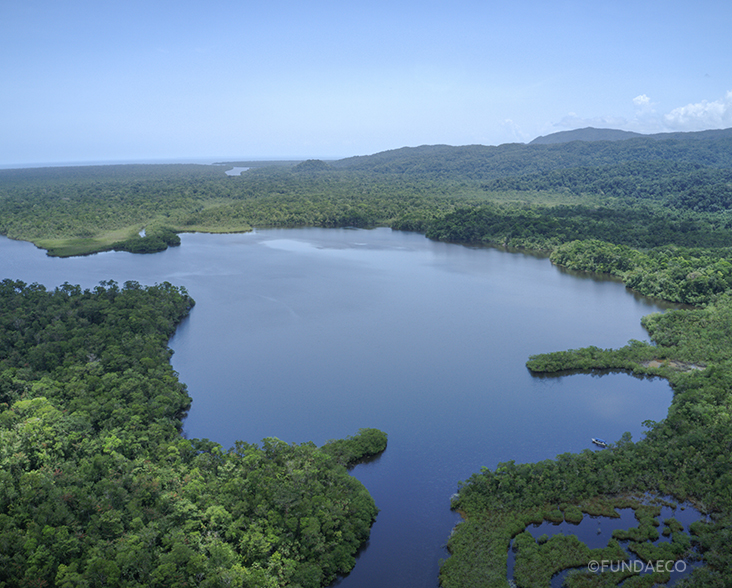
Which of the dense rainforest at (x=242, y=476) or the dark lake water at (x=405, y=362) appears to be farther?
the dark lake water at (x=405, y=362)

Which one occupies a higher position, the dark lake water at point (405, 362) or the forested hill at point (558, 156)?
the forested hill at point (558, 156)

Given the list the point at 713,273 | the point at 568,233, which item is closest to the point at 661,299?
the point at 713,273

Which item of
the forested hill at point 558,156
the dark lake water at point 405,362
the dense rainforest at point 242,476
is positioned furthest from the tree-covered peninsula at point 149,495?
the forested hill at point 558,156

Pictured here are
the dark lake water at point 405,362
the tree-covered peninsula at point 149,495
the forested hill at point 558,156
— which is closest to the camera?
the tree-covered peninsula at point 149,495

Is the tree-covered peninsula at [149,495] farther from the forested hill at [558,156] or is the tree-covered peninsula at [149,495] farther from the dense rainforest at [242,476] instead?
the forested hill at [558,156]

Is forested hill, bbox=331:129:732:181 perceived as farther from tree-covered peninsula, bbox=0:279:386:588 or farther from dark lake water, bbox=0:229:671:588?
tree-covered peninsula, bbox=0:279:386:588

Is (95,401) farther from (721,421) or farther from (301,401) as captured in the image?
(721,421)
